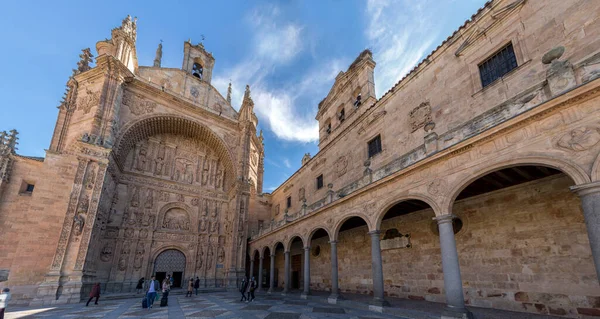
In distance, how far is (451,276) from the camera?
6570mm

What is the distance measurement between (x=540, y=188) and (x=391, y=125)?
6.40m

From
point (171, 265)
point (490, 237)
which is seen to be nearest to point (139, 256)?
point (171, 265)

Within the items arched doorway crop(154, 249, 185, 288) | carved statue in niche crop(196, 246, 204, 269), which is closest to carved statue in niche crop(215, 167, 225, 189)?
carved statue in niche crop(196, 246, 204, 269)

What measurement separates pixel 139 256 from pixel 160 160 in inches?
324

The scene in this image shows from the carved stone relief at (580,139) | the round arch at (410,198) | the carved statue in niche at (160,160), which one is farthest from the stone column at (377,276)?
the carved statue in niche at (160,160)

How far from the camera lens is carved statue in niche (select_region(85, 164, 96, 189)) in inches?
630

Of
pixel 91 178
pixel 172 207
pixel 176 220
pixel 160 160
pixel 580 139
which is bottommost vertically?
pixel 580 139

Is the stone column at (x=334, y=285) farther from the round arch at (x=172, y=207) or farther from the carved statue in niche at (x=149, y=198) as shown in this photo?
the carved statue in niche at (x=149, y=198)

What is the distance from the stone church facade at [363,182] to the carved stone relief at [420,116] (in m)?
0.10

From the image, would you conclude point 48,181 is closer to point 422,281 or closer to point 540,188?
point 422,281

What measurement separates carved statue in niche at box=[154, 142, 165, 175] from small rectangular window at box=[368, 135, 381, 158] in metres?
18.8

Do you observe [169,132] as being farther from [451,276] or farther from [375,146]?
[451,276]

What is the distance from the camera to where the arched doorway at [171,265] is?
822 inches

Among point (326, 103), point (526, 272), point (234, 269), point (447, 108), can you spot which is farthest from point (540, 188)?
point (234, 269)
